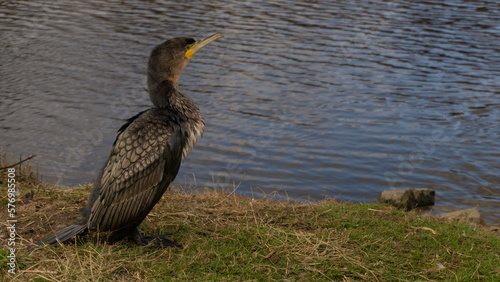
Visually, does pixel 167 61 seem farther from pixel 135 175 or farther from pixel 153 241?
pixel 153 241

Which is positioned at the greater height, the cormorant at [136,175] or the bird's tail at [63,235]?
the cormorant at [136,175]

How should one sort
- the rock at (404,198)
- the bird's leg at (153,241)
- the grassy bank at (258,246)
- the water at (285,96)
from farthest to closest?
the water at (285,96), the rock at (404,198), the bird's leg at (153,241), the grassy bank at (258,246)

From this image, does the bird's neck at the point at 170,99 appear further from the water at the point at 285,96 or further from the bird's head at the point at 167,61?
the water at the point at 285,96

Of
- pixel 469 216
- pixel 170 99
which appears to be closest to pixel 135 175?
pixel 170 99

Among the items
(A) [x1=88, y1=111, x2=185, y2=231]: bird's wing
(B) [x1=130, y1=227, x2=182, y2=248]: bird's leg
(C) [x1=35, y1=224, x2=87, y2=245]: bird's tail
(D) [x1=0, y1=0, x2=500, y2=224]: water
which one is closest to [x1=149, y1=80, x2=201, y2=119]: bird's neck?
(A) [x1=88, y1=111, x2=185, y2=231]: bird's wing

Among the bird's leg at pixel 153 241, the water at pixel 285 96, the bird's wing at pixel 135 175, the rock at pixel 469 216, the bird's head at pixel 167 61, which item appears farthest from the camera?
the water at pixel 285 96

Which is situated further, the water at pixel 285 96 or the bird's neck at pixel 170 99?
the water at pixel 285 96

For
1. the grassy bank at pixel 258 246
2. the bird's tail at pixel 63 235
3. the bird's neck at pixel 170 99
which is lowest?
the grassy bank at pixel 258 246

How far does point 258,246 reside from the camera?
4.73 metres

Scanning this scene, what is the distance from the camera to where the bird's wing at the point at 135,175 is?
443 centimetres

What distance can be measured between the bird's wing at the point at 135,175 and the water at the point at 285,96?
11.0ft

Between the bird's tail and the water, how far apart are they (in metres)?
3.45

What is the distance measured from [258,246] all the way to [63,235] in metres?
1.65

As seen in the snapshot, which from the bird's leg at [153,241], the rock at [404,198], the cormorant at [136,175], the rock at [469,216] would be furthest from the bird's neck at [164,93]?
the rock at [469,216]
